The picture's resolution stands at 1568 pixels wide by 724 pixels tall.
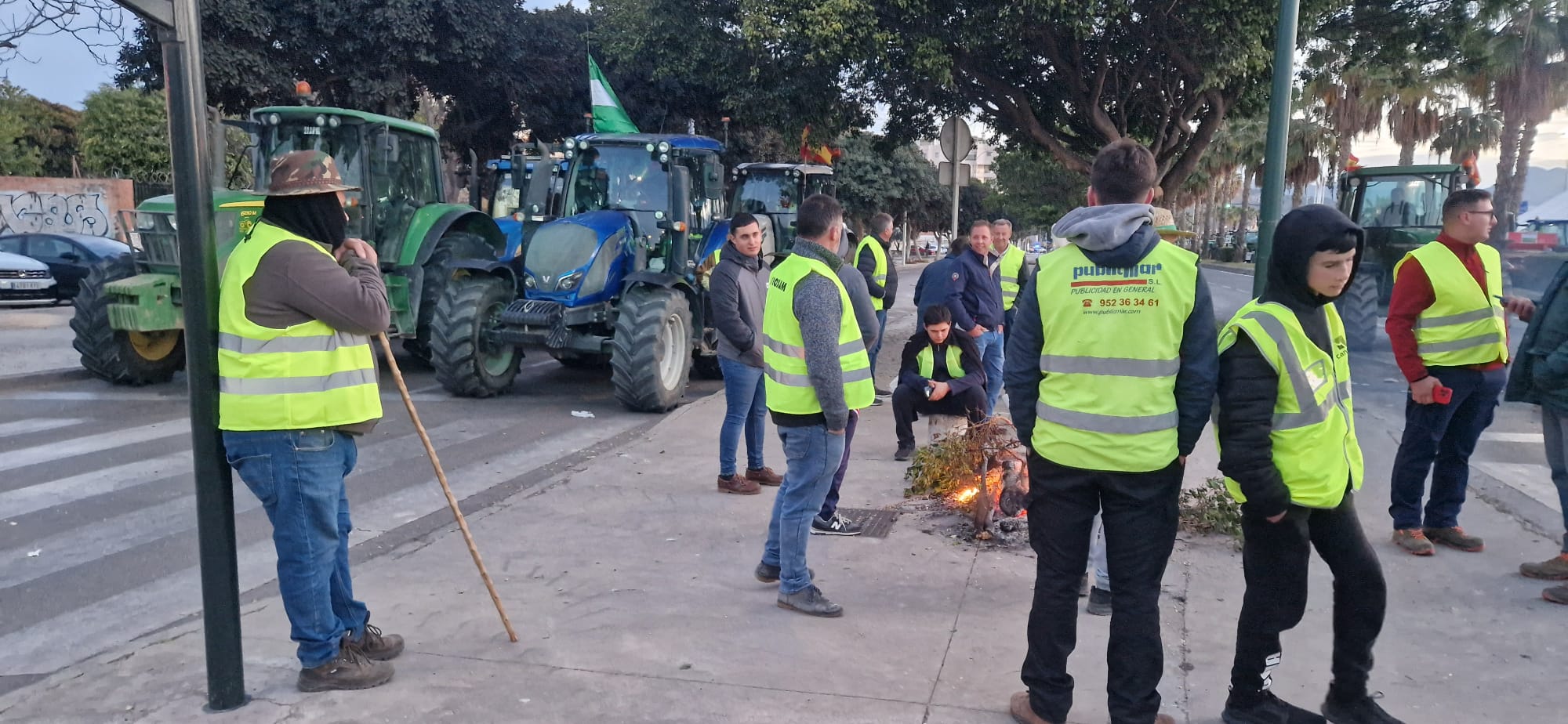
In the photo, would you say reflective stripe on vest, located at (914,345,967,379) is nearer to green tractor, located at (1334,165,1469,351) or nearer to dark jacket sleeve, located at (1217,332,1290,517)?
dark jacket sleeve, located at (1217,332,1290,517)

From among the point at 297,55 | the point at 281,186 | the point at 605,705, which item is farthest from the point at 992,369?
the point at 297,55

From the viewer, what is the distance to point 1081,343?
11.1 ft

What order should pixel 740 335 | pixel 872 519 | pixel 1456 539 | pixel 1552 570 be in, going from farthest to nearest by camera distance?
pixel 740 335
pixel 872 519
pixel 1456 539
pixel 1552 570

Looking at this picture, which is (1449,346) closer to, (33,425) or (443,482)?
(443,482)

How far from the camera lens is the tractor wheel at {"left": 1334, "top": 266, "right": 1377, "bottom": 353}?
15.2 meters

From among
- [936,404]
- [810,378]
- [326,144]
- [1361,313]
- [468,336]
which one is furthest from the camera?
[1361,313]

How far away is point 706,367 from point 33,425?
21.2 ft

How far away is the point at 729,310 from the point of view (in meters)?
6.62

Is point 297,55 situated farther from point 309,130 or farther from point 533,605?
point 533,605

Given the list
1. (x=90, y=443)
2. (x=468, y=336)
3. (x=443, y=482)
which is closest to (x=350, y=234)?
(x=468, y=336)

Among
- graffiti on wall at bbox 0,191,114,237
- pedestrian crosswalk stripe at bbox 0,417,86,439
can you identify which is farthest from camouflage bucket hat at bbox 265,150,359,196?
graffiti on wall at bbox 0,191,114,237

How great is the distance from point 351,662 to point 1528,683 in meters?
4.22

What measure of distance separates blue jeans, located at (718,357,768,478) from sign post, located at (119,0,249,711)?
3.46 meters

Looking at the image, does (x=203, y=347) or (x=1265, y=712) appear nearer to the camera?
(x=203, y=347)
